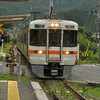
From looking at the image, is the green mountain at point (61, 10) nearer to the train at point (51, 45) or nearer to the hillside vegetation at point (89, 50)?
the hillside vegetation at point (89, 50)

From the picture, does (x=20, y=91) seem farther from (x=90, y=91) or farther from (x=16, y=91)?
(x=90, y=91)

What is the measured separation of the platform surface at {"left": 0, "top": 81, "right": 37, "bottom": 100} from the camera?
7070 mm

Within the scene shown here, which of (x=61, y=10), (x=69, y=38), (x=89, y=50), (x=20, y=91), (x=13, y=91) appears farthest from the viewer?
(x=61, y=10)

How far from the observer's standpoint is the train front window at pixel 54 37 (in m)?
11.4

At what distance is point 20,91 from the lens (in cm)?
785

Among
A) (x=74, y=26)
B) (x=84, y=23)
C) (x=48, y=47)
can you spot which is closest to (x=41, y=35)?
(x=48, y=47)

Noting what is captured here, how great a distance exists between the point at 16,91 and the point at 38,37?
13.6ft

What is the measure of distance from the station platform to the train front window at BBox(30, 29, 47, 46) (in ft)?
9.28

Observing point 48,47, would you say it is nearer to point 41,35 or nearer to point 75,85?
point 41,35

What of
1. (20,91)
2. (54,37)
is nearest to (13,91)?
(20,91)

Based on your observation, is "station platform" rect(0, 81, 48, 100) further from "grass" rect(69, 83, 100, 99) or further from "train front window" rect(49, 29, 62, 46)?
"train front window" rect(49, 29, 62, 46)

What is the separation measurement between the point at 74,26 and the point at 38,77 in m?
2.98

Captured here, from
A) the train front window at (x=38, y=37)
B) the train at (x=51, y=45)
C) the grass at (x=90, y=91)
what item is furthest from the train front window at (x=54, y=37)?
the grass at (x=90, y=91)

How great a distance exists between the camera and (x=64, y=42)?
1144 cm
